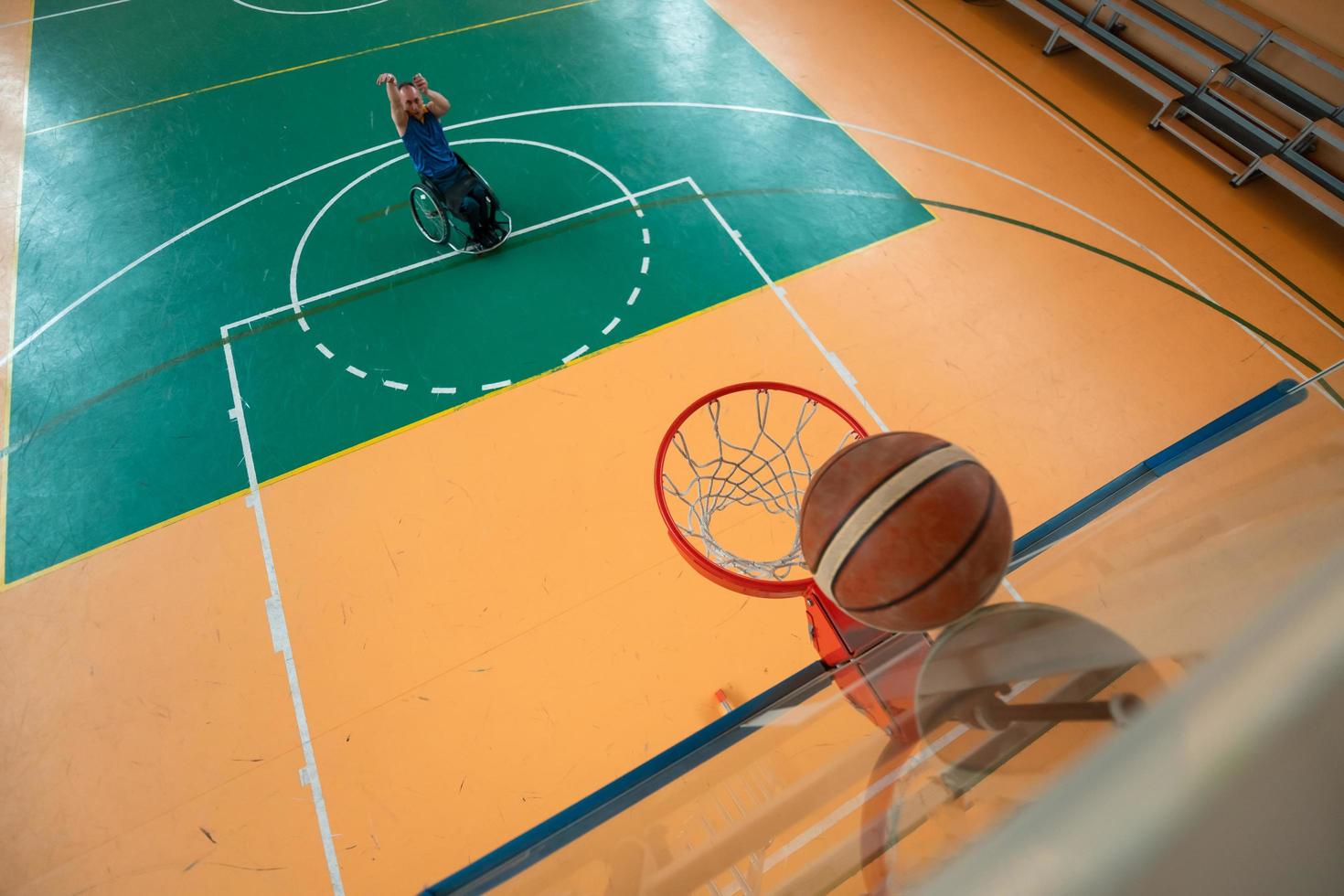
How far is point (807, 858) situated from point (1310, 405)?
7.76 ft

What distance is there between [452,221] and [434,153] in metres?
0.83

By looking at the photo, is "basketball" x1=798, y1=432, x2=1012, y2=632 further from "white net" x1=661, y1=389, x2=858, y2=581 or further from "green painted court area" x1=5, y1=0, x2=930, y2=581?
"green painted court area" x1=5, y1=0, x2=930, y2=581

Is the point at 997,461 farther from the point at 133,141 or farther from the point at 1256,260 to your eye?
the point at 133,141

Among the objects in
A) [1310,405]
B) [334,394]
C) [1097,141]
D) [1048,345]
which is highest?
[1097,141]

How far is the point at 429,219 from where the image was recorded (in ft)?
17.2

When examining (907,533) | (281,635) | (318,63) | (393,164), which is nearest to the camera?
(907,533)

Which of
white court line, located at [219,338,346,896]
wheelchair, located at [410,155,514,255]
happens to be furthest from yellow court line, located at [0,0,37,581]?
wheelchair, located at [410,155,514,255]

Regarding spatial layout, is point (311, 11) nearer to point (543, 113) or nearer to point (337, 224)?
point (543, 113)

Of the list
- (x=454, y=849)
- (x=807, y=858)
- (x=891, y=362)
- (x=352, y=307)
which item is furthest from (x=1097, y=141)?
(x=454, y=849)

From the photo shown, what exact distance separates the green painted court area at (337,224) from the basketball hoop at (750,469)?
38.7 inches

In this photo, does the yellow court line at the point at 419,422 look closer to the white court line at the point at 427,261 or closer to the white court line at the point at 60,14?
the white court line at the point at 427,261

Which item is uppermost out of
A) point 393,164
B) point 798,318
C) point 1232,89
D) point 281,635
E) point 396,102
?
point 1232,89

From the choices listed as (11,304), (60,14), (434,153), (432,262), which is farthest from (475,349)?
(60,14)

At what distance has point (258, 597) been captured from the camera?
3.70 m
